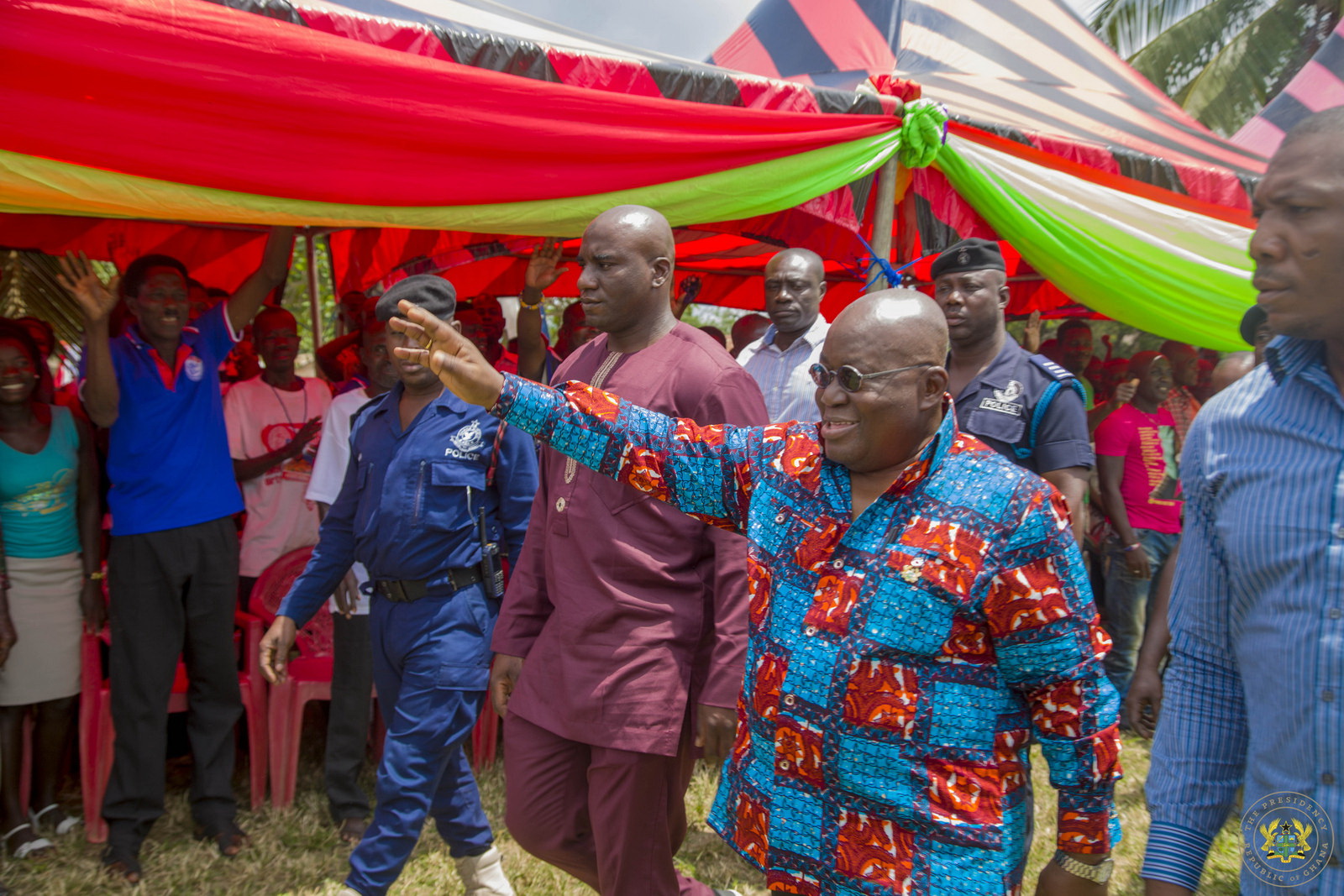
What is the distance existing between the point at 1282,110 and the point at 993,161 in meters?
3.74

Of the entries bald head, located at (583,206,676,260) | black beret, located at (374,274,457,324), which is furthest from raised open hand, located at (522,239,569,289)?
bald head, located at (583,206,676,260)

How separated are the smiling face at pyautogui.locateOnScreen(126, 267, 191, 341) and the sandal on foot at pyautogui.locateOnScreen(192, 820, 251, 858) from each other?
6.09 feet

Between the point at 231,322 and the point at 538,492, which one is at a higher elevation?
the point at 231,322

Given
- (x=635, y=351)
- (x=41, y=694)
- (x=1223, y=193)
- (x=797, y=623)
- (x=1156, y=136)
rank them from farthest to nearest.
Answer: (x=1156, y=136), (x=1223, y=193), (x=41, y=694), (x=635, y=351), (x=797, y=623)

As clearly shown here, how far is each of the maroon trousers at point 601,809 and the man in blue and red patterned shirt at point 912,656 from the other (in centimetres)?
62

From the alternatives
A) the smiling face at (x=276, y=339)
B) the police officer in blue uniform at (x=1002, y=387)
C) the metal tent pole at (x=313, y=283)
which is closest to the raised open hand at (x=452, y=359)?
the police officer in blue uniform at (x=1002, y=387)

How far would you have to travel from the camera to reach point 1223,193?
4.88 m

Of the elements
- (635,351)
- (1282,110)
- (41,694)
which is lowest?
(41,694)

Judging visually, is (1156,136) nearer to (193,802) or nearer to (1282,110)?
(1282,110)

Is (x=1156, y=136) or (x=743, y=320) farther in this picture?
(x=743, y=320)

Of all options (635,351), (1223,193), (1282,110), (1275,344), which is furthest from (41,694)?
(1282,110)

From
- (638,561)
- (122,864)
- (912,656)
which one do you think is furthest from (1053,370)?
(122,864)

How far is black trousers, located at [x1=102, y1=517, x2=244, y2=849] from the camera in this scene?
3.41 m

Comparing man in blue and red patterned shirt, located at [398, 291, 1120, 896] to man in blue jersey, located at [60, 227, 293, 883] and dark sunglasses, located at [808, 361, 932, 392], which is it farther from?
man in blue jersey, located at [60, 227, 293, 883]
